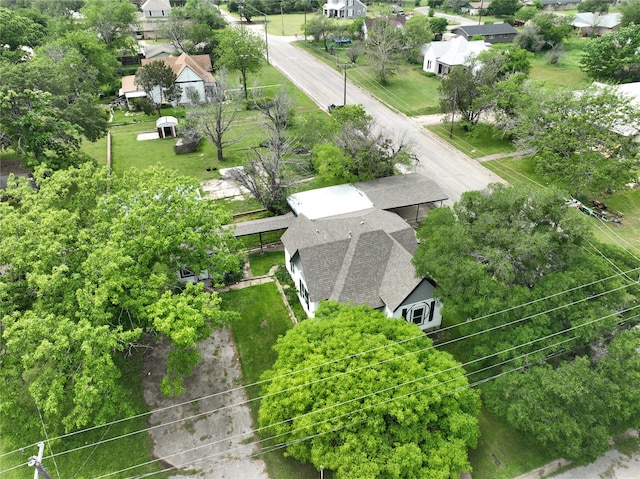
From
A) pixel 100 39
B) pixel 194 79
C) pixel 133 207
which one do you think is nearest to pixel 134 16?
pixel 100 39

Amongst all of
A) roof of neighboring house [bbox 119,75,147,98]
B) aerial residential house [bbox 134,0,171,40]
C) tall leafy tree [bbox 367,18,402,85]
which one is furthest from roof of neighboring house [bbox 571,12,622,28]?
aerial residential house [bbox 134,0,171,40]

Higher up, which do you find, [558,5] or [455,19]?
[558,5]

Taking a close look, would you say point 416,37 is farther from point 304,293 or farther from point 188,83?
point 304,293

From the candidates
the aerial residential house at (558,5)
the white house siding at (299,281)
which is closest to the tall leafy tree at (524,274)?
the white house siding at (299,281)

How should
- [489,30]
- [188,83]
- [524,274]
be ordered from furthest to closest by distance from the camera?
[489,30]
[188,83]
[524,274]

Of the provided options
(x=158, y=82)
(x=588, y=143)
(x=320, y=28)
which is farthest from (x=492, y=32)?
(x=158, y=82)

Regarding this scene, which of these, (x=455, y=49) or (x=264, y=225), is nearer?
(x=264, y=225)
